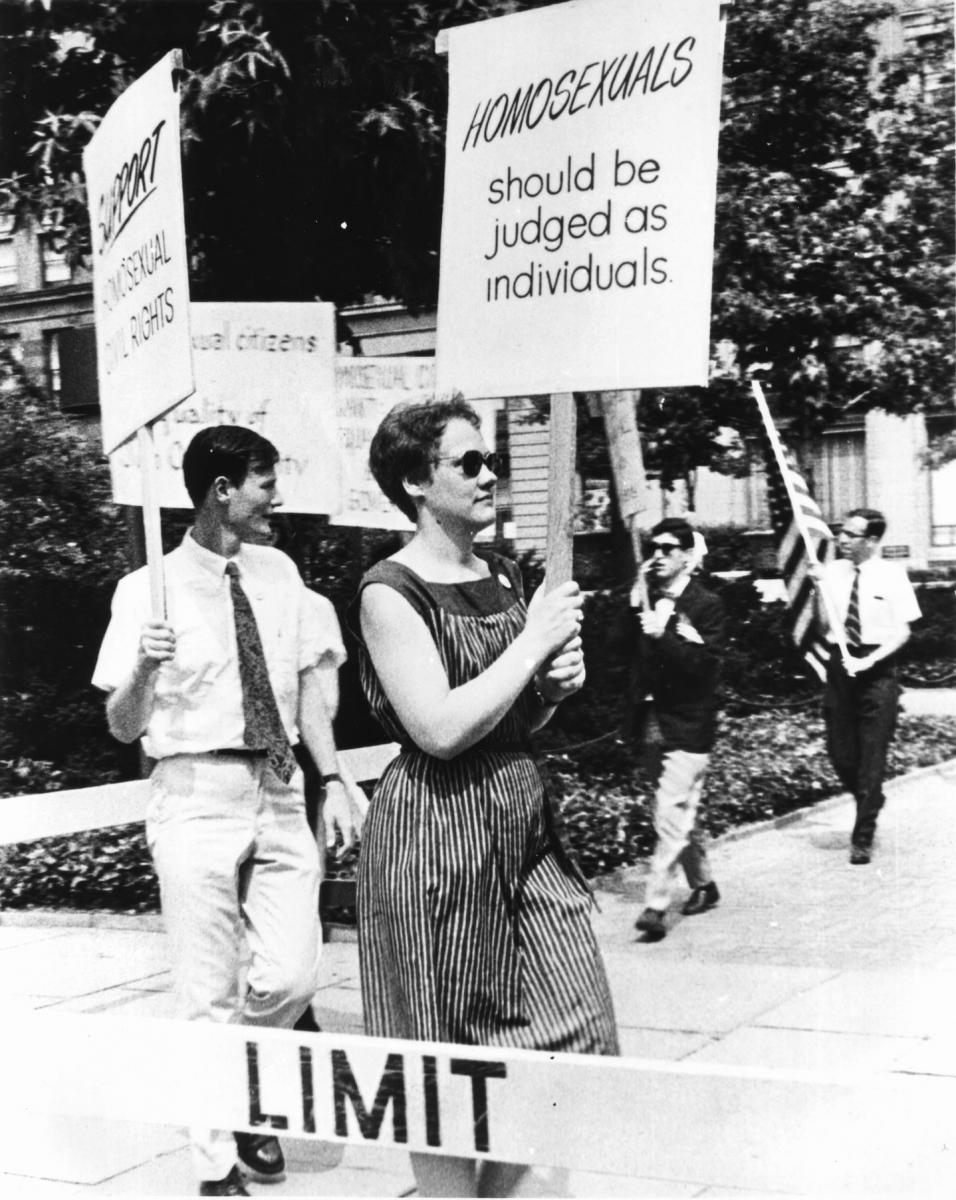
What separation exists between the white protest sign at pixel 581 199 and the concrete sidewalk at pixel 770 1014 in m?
1.38

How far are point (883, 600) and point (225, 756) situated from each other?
5.25 feet

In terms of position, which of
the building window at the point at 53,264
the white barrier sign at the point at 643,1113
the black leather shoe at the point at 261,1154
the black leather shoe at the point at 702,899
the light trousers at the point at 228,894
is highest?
the building window at the point at 53,264

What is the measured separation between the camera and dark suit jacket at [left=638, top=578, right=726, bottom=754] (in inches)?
224

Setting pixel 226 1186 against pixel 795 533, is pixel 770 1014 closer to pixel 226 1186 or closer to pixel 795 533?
pixel 795 533

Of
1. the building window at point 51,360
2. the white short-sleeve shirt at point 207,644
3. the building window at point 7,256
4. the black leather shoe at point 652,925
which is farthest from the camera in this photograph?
the building window at point 51,360

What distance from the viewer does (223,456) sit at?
4.09 meters

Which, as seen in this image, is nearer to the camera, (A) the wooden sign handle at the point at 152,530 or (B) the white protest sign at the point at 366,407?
(A) the wooden sign handle at the point at 152,530

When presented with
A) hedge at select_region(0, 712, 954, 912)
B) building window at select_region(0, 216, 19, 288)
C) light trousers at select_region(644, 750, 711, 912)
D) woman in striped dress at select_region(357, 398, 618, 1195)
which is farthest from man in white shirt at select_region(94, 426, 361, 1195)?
building window at select_region(0, 216, 19, 288)

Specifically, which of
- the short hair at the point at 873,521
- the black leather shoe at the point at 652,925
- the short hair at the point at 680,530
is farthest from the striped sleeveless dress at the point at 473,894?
the black leather shoe at the point at 652,925

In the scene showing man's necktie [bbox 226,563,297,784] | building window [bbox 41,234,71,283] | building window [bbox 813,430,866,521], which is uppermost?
building window [bbox 41,234,71,283]

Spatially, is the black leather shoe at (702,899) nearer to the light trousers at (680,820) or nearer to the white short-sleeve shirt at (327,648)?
the light trousers at (680,820)

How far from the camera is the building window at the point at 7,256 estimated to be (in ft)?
20.6

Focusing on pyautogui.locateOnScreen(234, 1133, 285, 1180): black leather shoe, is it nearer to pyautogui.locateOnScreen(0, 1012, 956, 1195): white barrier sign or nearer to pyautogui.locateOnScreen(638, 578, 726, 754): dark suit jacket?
pyautogui.locateOnScreen(0, 1012, 956, 1195): white barrier sign

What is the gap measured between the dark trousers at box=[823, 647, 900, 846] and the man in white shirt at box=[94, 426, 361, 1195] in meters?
1.38
